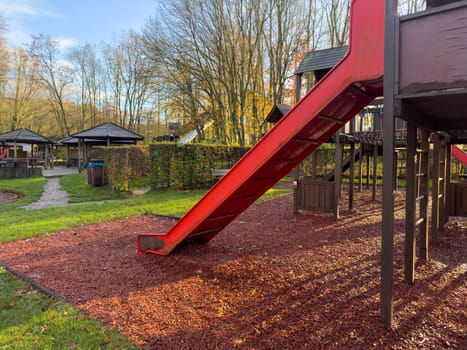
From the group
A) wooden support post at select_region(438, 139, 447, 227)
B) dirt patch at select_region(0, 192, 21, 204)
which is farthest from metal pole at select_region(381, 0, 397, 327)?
dirt patch at select_region(0, 192, 21, 204)

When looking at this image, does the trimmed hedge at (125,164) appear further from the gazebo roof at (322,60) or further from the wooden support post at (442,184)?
the wooden support post at (442,184)

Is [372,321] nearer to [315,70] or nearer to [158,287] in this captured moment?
[158,287]

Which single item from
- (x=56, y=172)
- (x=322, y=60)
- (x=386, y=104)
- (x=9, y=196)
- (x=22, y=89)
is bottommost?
(x=9, y=196)

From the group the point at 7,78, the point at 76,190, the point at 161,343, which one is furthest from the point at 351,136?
the point at 7,78

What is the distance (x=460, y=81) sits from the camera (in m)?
2.65

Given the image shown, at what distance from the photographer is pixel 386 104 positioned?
305 cm

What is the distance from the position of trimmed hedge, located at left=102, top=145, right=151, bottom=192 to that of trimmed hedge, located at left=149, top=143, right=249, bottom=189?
59 centimetres

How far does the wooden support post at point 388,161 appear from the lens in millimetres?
2980

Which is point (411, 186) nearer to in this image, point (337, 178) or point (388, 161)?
point (388, 161)

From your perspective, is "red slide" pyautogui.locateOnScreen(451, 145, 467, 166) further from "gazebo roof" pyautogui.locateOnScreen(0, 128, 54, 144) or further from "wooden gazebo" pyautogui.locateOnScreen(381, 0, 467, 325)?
"gazebo roof" pyautogui.locateOnScreen(0, 128, 54, 144)

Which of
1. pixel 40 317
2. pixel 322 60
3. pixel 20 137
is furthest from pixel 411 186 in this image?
pixel 20 137

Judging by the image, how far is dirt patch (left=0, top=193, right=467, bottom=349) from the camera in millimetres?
2900

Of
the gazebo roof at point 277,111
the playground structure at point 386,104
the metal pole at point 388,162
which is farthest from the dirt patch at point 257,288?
the gazebo roof at point 277,111

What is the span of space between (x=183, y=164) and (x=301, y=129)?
10562 millimetres
